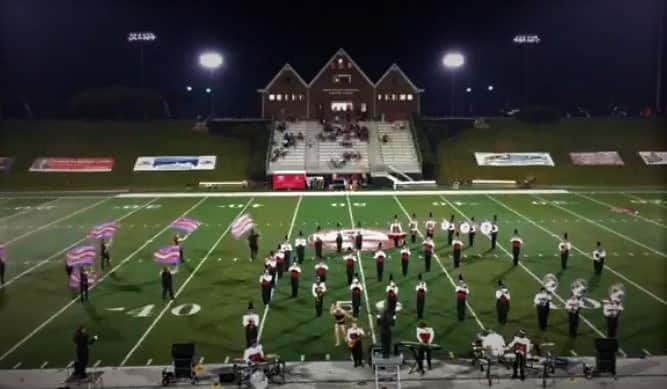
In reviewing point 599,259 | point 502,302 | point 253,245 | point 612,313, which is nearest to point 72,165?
point 253,245

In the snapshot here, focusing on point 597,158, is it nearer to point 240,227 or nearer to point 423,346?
point 240,227

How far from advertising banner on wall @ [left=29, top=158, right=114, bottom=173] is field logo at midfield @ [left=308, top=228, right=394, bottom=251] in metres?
26.6

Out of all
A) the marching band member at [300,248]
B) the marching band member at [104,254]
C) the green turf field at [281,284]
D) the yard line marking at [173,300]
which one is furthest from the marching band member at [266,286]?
the marching band member at [104,254]

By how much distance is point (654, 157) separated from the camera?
5059cm

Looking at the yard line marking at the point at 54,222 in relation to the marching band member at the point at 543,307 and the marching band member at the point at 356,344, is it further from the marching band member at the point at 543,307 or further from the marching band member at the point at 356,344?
the marching band member at the point at 543,307

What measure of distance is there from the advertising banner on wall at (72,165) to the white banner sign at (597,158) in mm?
32992

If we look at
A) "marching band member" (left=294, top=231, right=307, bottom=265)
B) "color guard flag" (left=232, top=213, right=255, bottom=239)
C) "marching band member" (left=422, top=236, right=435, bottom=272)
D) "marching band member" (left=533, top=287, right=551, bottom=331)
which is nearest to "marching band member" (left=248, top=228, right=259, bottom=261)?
"color guard flag" (left=232, top=213, right=255, bottom=239)

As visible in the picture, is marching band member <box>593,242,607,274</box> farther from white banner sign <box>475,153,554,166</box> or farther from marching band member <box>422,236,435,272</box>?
white banner sign <box>475,153,554,166</box>

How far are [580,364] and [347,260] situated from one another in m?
8.01

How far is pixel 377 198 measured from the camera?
40219mm

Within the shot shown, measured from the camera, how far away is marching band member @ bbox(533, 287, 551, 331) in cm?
1584

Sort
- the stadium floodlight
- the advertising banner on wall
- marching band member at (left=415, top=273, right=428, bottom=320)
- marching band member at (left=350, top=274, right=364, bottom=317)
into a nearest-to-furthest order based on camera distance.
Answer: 1. marching band member at (left=415, top=273, right=428, bottom=320)
2. marching band member at (left=350, top=274, right=364, bottom=317)
3. the advertising banner on wall
4. the stadium floodlight

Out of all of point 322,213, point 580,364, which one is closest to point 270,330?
point 580,364

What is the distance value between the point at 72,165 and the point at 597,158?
37.3 metres
